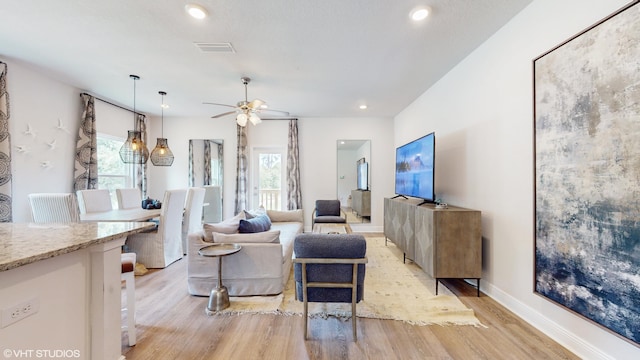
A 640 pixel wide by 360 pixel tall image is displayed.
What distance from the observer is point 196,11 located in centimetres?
222

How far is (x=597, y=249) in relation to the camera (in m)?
1.64

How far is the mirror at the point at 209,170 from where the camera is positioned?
6.09 meters

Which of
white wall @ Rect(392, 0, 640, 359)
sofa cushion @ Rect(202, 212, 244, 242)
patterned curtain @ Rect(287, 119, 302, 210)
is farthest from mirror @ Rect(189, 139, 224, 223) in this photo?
white wall @ Rect(392, 0, 640, 359)

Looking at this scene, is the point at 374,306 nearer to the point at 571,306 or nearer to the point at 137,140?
the point at 571,306

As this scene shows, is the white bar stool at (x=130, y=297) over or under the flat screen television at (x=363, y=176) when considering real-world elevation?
under

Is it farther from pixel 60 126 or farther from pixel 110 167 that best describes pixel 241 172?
pixel 60 126

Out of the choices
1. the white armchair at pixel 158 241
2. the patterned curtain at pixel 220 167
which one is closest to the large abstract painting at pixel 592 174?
the white armchair at pixel 158 241

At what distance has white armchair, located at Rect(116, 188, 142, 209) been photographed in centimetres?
439

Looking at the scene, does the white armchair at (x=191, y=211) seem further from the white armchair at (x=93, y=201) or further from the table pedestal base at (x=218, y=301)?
the table pedestal base at (x=218, y=301)

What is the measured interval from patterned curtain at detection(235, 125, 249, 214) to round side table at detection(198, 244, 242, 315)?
11.7 feet

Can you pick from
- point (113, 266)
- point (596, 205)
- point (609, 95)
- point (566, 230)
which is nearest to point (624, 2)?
point (609, 95)

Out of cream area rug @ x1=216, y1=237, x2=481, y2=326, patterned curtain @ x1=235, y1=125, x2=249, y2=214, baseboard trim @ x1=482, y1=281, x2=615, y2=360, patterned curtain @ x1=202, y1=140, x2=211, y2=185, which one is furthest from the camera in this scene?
patterned curtain @ x1=202, y1=140, x2=211, y2=185

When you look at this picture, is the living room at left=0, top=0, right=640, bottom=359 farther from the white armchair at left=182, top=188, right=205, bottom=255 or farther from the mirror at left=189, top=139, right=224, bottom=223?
the white armchair at left=182, top=188, right=205, bottom=255

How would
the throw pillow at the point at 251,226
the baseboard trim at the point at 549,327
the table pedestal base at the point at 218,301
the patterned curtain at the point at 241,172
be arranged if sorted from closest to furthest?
1. the baseboard trim at the point at 549,327
2. the table pedestal base at the point at 218,301
3. the throw pillow at the point at 251,226
4. the patterned curtain at the point at 241,172
